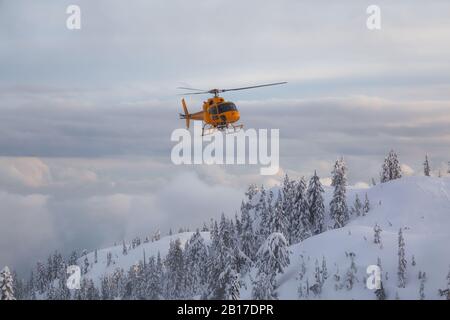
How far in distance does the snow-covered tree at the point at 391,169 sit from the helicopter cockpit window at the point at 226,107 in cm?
5758

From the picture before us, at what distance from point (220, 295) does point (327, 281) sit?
14485 mm

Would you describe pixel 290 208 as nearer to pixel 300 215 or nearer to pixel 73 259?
pixel 300 215

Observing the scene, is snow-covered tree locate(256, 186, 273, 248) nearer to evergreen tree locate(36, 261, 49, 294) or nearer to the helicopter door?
the helicopter door

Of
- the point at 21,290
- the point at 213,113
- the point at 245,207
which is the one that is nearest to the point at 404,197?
the point at 245,207

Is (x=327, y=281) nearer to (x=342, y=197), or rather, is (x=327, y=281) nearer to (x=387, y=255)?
(x=387, y=255)

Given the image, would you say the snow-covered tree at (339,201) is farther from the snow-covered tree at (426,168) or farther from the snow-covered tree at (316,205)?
the snow-covered tree at (426,168)

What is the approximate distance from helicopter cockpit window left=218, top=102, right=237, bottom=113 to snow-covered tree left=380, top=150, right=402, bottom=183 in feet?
189

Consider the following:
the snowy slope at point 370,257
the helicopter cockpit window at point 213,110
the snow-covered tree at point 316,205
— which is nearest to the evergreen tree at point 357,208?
the snow-covered tree at point 316,205

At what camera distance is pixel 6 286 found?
60500mm

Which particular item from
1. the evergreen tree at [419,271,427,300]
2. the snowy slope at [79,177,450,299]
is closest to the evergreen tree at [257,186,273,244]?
the snowy slope at [79,177,450,299]

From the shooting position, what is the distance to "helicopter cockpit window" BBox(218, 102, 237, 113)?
51.9 m

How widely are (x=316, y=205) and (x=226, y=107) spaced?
36.7 m

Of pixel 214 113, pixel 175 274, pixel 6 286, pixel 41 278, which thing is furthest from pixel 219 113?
pixel 41 278
